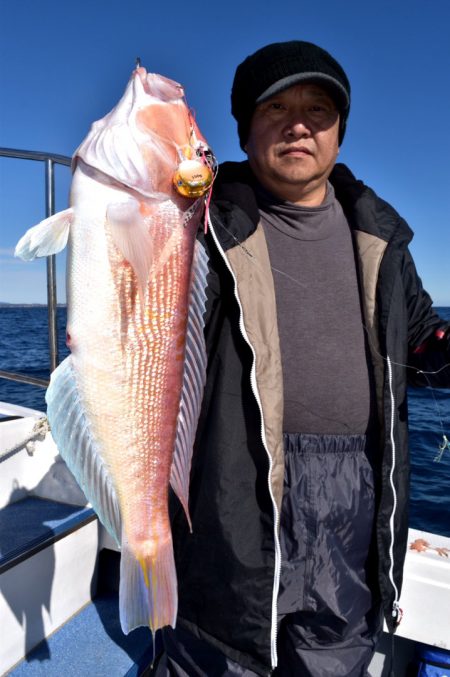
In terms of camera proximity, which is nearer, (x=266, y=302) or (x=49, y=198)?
(x=266, y=302)

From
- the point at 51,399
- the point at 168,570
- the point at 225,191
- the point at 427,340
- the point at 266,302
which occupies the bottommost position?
the point at 168,570

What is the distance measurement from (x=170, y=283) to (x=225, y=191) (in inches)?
24.6

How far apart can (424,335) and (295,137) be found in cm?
97

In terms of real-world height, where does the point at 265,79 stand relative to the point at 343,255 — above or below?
above

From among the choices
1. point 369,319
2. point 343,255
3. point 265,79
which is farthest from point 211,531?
point 265,79

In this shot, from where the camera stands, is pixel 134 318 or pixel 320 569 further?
pixel 320 569

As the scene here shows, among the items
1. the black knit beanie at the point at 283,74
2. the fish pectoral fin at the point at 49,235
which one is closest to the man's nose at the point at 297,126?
the black knit beanie at the point at 283,74

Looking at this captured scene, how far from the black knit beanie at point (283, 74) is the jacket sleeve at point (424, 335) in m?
0.74

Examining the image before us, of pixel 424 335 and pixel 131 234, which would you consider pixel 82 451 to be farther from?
pixel 424 335

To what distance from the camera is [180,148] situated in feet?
4.88

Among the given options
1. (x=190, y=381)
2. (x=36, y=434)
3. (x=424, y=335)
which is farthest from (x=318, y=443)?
(x=36, y=434)

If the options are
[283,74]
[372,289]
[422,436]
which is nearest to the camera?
[283,74]

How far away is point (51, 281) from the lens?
3.00 m

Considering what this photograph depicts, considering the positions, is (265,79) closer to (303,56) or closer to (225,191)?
(303,56)
